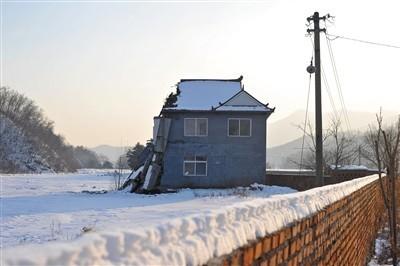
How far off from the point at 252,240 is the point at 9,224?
44.1 ft

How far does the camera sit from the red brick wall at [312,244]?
2.71m

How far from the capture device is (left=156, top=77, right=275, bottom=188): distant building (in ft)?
104

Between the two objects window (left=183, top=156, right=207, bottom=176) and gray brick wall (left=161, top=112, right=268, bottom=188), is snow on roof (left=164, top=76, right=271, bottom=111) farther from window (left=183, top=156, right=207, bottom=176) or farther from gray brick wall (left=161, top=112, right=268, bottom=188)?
window (left=183, top=156, right=207, bottom=176)

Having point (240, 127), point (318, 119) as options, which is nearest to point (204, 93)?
point (240, 127)

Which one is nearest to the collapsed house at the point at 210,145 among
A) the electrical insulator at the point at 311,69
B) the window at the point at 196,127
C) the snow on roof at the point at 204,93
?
the window at the point at 196,127

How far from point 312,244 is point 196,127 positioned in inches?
1103

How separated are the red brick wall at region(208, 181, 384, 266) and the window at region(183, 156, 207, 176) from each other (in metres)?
23.8

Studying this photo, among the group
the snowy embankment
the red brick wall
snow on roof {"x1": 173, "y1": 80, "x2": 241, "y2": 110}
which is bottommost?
the red brick wall

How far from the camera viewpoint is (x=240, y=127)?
32.2 meters

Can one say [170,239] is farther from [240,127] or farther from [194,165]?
[240,127]

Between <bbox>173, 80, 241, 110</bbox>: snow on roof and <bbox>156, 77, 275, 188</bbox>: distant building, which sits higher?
<bbox>173, 80, 241, 110</bbox>: snow on roof

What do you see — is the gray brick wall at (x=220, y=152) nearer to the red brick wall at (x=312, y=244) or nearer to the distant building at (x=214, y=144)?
the distant building at (x=214, y=144)

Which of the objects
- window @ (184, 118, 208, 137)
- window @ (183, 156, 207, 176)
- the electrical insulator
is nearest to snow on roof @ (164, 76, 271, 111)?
window @ (184, 118, 208, 137)

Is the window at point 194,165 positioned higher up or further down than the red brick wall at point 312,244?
higher up
